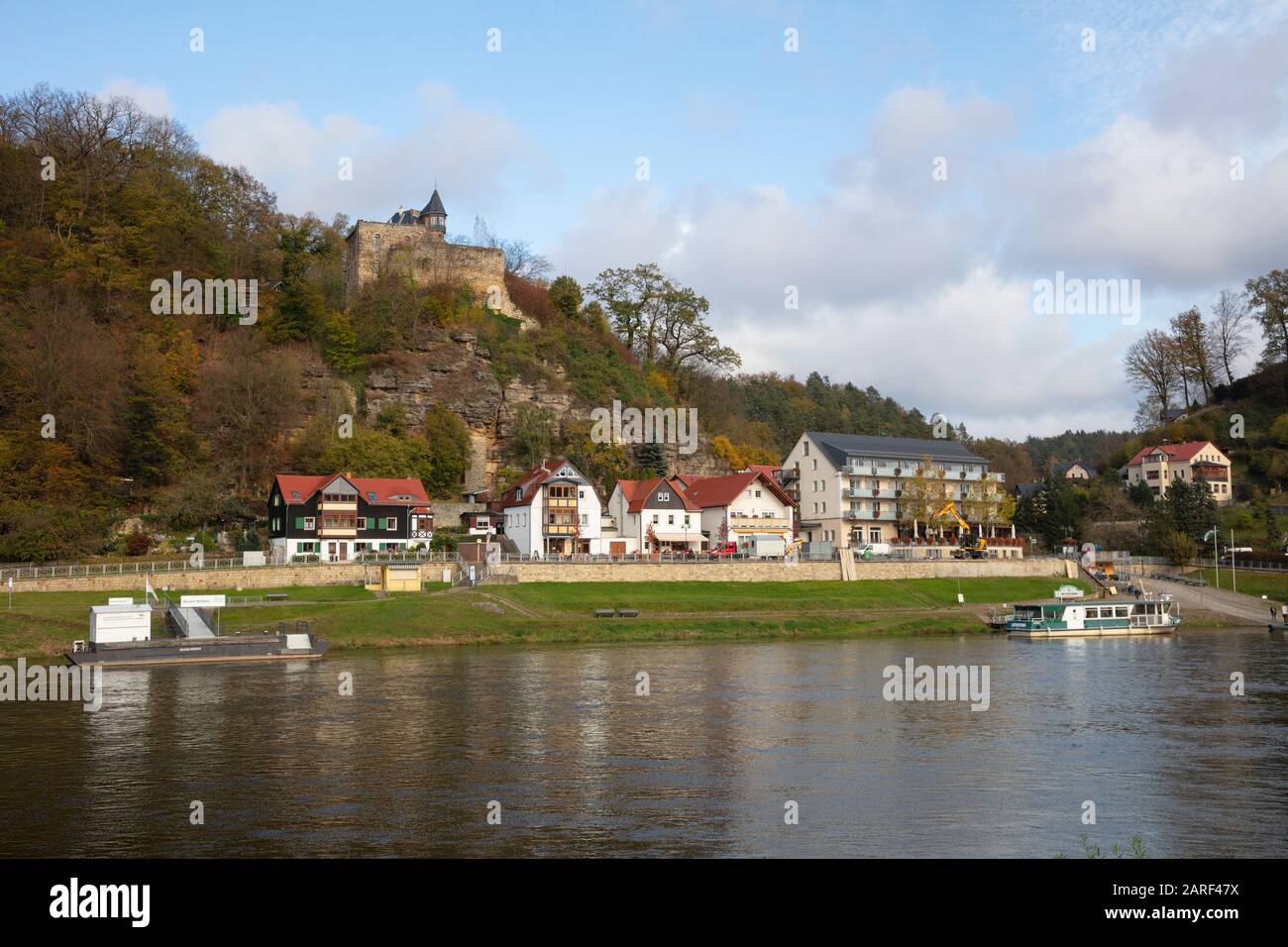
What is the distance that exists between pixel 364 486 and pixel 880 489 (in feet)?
158

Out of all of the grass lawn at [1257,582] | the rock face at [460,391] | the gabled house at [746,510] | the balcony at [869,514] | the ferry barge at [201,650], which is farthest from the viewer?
the balcony at [869,514]

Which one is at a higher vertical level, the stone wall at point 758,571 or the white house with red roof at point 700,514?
the white house with red roof at point 700,514

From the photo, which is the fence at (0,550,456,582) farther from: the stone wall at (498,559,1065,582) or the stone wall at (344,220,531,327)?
the stone wall at (344,220,531,327)

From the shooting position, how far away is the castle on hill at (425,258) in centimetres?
10731

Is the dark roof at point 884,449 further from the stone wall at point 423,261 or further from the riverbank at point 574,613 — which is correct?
the stone wall at point 423,261

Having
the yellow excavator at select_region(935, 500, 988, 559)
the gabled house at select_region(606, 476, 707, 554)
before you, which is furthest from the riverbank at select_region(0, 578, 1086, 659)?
the gabled house at select_region(606, 476, 707, 554)

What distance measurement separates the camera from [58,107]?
300ft

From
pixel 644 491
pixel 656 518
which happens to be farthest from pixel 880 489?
pixel 644 491

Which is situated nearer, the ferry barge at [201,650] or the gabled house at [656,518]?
the ferry barge at [201,650]

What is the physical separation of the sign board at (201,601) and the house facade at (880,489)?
176ft

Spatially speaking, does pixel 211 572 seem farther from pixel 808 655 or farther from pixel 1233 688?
pixel 1233 688

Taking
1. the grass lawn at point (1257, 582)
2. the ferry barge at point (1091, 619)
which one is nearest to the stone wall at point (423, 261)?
the ferry barge at point (1091, 619)

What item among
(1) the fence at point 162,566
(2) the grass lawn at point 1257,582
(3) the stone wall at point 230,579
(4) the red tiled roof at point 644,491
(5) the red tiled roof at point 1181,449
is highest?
(5) the red tiled roof at point 1181,449
